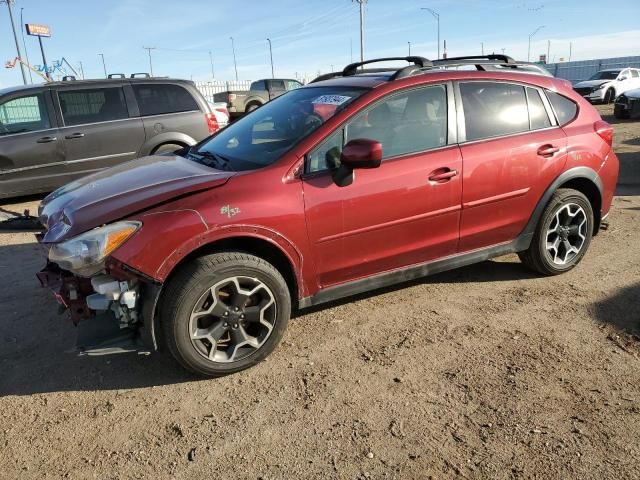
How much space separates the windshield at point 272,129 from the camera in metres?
3.27

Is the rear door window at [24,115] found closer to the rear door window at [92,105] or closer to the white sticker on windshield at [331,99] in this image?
the rear door window at [92,105]

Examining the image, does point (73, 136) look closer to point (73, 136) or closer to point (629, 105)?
point (73, 136)

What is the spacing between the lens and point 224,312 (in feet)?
9.54

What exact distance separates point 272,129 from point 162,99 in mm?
4763

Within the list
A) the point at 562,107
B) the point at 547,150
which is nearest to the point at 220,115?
the point at 562,107

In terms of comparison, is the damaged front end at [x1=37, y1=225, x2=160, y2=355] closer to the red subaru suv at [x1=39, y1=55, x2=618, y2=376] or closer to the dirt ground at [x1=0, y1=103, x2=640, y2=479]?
the red subaru suv at [x1=39, y1=55, x2=618, y2=376]

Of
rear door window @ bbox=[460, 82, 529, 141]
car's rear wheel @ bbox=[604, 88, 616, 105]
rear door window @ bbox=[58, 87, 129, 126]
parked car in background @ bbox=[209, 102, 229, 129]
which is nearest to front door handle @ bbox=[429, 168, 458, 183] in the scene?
rear door window @ bbox=[460, 82, 529, 141]

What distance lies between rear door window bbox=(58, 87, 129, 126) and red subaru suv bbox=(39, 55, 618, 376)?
13.0 ft

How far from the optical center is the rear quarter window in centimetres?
409

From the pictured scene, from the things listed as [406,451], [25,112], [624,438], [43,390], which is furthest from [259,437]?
[25,112]

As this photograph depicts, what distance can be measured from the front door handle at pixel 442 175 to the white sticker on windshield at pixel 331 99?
0.80 meters

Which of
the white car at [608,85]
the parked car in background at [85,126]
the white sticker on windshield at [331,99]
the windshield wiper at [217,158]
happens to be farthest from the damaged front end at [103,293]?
the white car at [608,85]

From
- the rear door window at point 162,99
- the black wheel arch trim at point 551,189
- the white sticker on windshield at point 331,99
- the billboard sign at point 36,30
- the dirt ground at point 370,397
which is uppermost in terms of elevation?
the billboard sign at point 36,30

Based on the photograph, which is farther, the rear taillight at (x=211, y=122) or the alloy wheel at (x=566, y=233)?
the rear taillight at (x=211, y=122)
